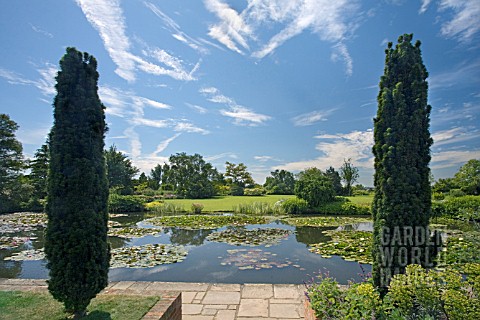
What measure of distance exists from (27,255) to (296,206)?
1258 cm

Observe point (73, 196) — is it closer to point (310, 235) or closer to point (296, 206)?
point (310, 235)

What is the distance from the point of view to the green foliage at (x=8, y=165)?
52.6ft

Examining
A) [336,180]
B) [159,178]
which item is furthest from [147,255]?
[159,178]

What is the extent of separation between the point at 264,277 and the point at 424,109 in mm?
3890

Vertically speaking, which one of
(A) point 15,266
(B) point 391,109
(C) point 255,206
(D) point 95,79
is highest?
(D) point 95,79

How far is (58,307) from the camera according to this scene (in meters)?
2.81

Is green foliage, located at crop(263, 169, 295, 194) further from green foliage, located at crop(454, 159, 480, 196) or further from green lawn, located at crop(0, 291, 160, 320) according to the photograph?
green lawn, located at crop(0, 291, 160, 320)

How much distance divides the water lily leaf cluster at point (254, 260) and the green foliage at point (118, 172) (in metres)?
20.3

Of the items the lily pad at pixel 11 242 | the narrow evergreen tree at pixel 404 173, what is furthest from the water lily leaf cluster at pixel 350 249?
the lily pad at pixel 11 242

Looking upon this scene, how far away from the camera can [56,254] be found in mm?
2611

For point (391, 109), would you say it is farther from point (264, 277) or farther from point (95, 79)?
point (264, 277)

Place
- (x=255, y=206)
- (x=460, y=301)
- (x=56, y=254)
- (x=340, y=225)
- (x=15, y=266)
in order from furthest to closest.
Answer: (x=255, y=206)
(x=340, y=225)
(x=15, y=266)
(x=56, y=254)
(x=460, y=301)

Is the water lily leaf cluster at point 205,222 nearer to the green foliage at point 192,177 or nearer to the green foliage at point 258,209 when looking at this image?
the green foliage at point 258,209

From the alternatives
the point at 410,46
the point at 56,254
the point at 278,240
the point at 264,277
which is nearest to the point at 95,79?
the point at 56,254
